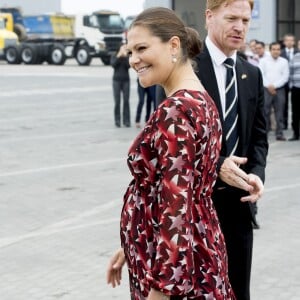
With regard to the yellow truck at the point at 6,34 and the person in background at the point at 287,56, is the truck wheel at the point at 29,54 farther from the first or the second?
the person in background at the point at 287,56

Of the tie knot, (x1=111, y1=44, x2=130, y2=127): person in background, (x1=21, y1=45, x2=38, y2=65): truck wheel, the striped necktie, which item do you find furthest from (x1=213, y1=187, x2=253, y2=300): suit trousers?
(x1=21, y1=45, x2=38, y2=65): truck wheel

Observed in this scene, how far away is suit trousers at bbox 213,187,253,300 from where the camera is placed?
397 centimetres

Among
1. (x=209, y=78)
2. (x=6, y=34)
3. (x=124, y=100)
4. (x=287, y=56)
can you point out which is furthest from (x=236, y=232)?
(x=6, y=34)

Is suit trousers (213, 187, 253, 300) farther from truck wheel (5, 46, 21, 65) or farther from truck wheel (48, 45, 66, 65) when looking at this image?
truck wheel (5, 46, 21, 65)

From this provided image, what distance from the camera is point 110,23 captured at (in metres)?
46.3

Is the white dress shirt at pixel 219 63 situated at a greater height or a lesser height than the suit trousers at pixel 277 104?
greater

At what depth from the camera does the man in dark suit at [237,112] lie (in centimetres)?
396

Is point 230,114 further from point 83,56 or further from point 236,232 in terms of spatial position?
point 83,56

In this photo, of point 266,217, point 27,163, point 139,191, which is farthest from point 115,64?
point 139,191

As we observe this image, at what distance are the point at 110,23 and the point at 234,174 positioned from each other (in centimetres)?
4332

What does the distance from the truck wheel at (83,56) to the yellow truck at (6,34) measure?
4013 mm

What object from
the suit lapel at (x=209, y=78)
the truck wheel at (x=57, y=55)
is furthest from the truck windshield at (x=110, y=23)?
the suit lapel at (x=209, y=78)

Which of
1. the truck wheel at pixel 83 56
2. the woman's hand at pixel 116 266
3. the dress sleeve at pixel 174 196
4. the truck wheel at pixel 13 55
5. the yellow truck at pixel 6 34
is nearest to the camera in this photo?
the dress sleeve at pixel 174 196

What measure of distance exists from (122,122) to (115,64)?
1274 mm
